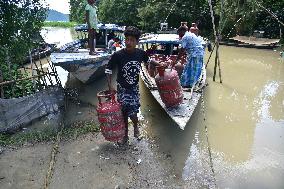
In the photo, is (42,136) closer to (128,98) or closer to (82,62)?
(128,98)

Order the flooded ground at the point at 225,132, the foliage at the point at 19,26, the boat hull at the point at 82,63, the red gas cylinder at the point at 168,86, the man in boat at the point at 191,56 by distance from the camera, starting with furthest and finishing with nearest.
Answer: the boat hull at the point at 82,63
the man in boat at the point at 191,56
the foliage at the point at 19,26
the red gas cylinder at the point at 168,86
the flooded ground at the point at 225,132

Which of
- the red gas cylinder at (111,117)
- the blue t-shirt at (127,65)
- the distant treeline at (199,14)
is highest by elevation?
the distant treeline at (199,14)

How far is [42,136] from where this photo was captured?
21.1 ft

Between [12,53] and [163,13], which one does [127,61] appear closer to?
[12,53]

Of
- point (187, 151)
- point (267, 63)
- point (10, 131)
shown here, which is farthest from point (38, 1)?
point (267, 63)

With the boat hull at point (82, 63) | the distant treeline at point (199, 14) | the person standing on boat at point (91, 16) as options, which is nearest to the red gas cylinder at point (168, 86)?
the boat hull at point (82, 63)

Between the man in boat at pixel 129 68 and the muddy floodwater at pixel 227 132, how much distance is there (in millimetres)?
1077

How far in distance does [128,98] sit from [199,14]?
17.0 metres

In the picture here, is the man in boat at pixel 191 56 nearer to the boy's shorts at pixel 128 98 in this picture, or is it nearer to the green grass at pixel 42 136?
the boy's shorts at pixel 128 98

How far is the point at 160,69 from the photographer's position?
607cm

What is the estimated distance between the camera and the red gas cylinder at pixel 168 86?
605 cm

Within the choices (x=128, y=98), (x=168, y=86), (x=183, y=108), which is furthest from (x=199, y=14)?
(x=128, y=98)

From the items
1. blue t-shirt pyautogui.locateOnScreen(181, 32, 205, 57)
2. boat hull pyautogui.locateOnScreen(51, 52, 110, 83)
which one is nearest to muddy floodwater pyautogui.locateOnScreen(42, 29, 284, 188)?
boat hull pyautogui.locateOnScreen(51, 52, 110, 83)

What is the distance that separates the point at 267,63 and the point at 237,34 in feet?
17.2
